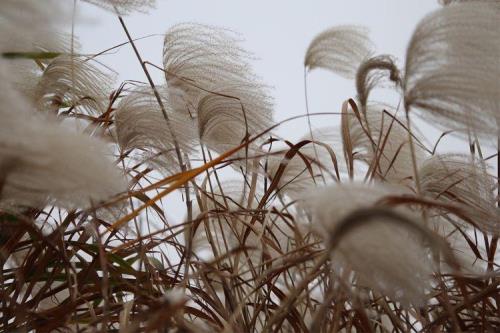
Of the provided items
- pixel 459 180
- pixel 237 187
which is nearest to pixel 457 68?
pixel 459 180

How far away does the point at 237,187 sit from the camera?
112 cm

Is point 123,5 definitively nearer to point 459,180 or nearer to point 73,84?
point 73,84

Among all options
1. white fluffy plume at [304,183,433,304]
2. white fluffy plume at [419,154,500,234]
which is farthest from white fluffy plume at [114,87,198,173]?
white fluffy plume at [304,183,433,304]

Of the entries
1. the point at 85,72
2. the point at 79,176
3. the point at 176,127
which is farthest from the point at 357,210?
the point at 85,72

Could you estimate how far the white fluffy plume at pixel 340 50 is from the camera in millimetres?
995

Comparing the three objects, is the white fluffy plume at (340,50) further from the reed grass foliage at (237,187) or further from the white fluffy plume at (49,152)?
the white fluffy plume at (49,152)

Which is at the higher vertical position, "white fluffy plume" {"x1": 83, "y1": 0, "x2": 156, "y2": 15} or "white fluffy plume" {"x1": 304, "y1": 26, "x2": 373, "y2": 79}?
"white fluffy plume" {"x1": 304, "y1": 26, "x2": 373, "y2": 79}

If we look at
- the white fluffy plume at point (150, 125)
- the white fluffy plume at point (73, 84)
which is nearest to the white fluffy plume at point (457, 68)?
the white fluffy plume at point (150, 125)

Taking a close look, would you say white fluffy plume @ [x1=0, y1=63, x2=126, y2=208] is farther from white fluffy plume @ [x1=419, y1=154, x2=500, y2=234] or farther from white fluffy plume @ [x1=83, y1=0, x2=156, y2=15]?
white fluffy plume @ [x1=419, y1=154, x2=500, y2=234]

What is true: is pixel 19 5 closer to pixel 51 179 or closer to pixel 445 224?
Answer: pixel 51 179

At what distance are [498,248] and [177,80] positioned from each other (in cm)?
49

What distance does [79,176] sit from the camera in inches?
15.7

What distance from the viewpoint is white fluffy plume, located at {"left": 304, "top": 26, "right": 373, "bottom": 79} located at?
99cm

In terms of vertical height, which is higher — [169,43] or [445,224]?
[169,43]
